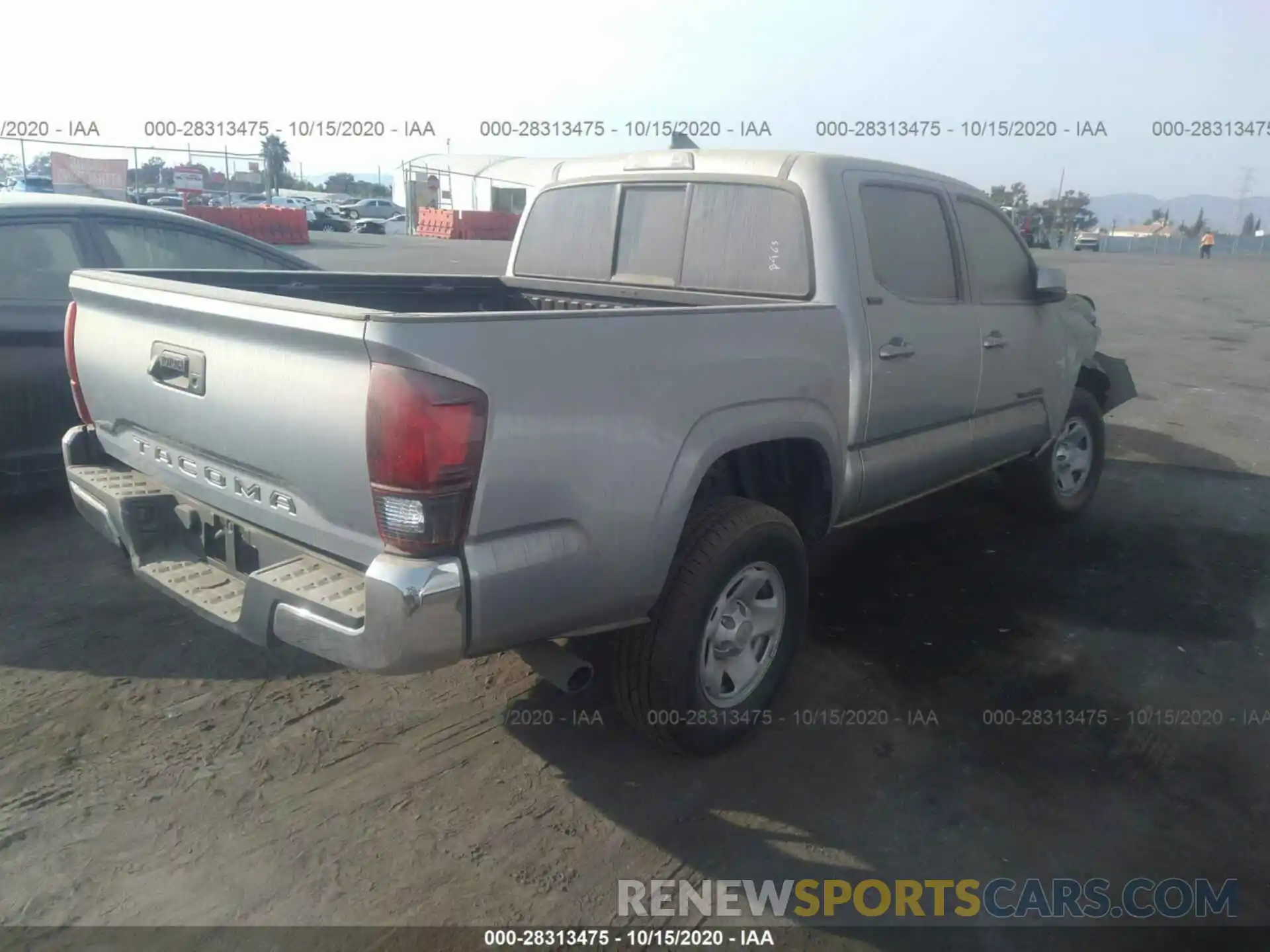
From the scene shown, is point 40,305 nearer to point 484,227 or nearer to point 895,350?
point 895,350

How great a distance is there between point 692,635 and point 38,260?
4194 mm

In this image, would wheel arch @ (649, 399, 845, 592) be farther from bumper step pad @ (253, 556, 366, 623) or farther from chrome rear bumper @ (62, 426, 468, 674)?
bumper step pad @ (253, 556, 366, 623)

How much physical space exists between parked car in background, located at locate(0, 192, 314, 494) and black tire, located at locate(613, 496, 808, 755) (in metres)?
3.64

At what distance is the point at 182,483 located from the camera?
123 inches

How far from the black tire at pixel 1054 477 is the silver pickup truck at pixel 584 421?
2.95 feet

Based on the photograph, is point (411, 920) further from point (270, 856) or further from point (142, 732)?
point (142, 732)

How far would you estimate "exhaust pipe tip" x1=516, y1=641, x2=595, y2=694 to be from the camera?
2.85 metres

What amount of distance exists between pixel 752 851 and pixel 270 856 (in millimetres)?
1388

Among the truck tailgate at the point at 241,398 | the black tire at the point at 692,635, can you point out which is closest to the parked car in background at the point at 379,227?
the truck tailgate at the point at 241,398

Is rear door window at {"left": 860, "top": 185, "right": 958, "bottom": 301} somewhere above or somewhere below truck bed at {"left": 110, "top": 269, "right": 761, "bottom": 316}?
above

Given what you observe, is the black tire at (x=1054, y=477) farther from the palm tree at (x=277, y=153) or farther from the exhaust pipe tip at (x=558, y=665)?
the palm tree at (x=277, y=153)

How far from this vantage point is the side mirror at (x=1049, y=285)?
5074 millimetres

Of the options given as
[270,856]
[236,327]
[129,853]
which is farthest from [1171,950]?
[236,327]

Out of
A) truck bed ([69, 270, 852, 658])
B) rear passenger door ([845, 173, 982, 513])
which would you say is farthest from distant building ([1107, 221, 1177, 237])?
truck bed ([69, 270, 852, 658])
